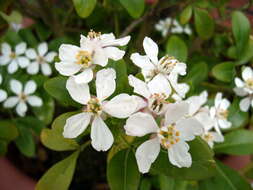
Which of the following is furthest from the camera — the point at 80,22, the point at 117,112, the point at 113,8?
the point at 80,22

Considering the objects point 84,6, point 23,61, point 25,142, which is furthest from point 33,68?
point 84,6

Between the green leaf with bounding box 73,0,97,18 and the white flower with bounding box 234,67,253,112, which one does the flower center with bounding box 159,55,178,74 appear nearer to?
the green leaf with bounding box 73,0,97,18

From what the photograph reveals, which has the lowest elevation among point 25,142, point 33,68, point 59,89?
point 25,142

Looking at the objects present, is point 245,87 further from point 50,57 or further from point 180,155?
point 50,57

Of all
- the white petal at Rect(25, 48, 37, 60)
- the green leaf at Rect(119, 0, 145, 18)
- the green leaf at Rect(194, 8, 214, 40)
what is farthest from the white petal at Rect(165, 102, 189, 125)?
the white petal at Rect(25, 48, 37, 60)

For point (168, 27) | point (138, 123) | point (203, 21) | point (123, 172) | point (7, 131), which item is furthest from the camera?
point (168, 27)

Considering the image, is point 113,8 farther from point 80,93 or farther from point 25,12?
point 80,93

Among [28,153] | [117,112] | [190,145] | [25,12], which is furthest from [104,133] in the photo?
[25,12]
